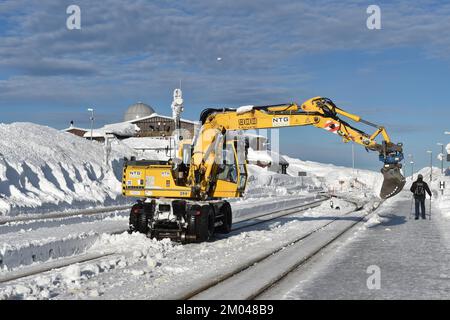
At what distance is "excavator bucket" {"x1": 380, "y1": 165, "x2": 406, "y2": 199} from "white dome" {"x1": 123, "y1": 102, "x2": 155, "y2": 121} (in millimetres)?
76199

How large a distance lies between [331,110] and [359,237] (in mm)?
3836

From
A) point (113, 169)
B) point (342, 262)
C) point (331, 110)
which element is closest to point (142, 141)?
point (113, 169)

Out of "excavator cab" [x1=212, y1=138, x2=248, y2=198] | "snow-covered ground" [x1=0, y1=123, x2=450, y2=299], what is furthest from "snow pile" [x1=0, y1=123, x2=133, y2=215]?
"excavator cab" [x1=212, y1=138, x2=248, y2=198]

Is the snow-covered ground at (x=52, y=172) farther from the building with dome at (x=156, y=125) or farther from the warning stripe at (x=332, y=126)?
the building with dome at (x=156, y=125)

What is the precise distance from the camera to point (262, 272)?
32.8ft

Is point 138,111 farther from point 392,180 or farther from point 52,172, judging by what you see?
point 392,180

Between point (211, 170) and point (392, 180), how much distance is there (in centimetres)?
569

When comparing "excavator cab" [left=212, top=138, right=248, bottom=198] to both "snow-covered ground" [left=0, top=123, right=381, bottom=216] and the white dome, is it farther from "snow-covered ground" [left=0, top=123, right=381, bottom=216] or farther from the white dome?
the white dome

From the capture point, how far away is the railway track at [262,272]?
812 cm

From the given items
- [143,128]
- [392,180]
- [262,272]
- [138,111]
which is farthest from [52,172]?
[138,111]

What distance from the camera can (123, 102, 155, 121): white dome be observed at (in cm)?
9125

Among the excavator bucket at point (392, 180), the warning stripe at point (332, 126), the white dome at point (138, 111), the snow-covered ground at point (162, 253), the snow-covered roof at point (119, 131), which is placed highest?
the white dome at point (138, 111)

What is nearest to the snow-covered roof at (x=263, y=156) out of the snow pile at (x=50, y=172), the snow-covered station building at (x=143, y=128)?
the snow-covered station building at (x=143, y=128)

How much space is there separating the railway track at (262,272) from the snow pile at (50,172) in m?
15.7
